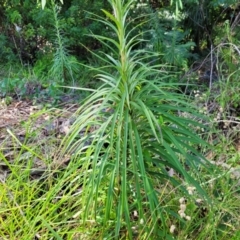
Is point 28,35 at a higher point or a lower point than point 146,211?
higher

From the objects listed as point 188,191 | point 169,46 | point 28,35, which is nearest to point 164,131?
point 188,191

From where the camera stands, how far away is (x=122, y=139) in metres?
1.83

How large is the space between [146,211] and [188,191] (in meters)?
0.26

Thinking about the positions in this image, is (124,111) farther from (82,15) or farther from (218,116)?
(82,15)

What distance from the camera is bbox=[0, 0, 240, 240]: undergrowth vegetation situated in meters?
1.76

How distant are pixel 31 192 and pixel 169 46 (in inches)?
77.1

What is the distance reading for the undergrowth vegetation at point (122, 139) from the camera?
1763mm

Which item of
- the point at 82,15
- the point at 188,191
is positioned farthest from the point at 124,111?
the point at 82,15

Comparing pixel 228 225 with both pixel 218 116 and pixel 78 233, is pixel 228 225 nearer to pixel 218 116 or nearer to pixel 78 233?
A: pixel 78 233

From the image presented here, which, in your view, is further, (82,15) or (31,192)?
(82,15)

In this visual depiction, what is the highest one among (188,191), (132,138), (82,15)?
(82,15)

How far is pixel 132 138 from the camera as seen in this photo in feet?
5.77

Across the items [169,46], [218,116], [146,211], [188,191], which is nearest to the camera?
[188,191]

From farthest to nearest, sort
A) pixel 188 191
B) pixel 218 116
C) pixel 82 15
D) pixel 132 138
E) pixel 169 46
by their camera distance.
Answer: pixel 82 15
pixel 169 46
pixel 218 116
pixel 188 191
pixel 132 138
